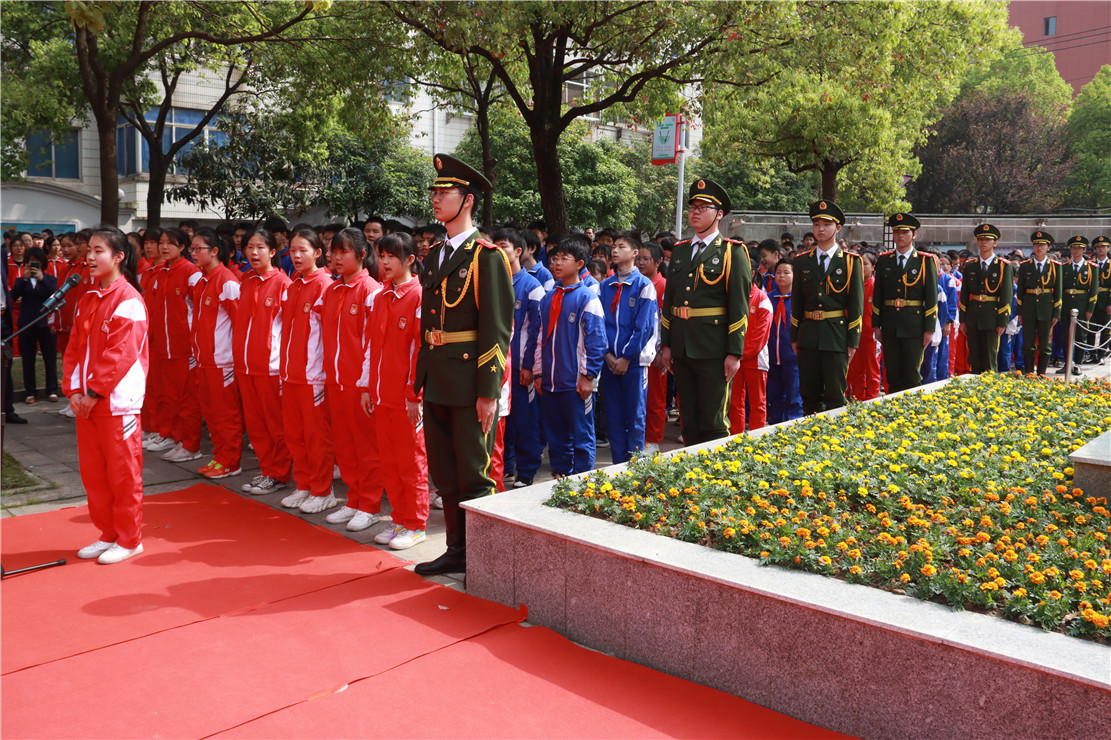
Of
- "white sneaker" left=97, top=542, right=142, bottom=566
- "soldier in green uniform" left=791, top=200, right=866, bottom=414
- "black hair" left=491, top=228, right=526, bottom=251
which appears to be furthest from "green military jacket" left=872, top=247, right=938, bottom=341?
"white sneaker" left=97, top=542, right=142, bottom=566

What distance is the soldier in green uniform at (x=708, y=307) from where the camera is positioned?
6.46m

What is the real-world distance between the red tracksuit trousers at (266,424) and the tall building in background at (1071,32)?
5681 cm

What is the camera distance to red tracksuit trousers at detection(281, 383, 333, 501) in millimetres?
6312

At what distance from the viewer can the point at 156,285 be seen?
323 inches

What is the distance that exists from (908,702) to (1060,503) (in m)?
1.99

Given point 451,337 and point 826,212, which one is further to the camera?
point 826,212

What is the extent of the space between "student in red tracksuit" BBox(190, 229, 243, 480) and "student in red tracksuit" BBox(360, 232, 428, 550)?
80.0 inches

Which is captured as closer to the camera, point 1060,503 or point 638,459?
point 1060,503

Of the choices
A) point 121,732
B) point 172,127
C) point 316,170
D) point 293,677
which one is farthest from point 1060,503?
point 172,127

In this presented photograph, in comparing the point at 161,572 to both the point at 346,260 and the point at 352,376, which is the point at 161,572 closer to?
the point at 352,376

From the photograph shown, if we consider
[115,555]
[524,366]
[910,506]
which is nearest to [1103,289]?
[524,366]

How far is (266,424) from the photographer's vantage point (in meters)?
6.89

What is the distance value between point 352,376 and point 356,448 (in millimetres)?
510

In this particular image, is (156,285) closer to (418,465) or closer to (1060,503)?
(418,465)
